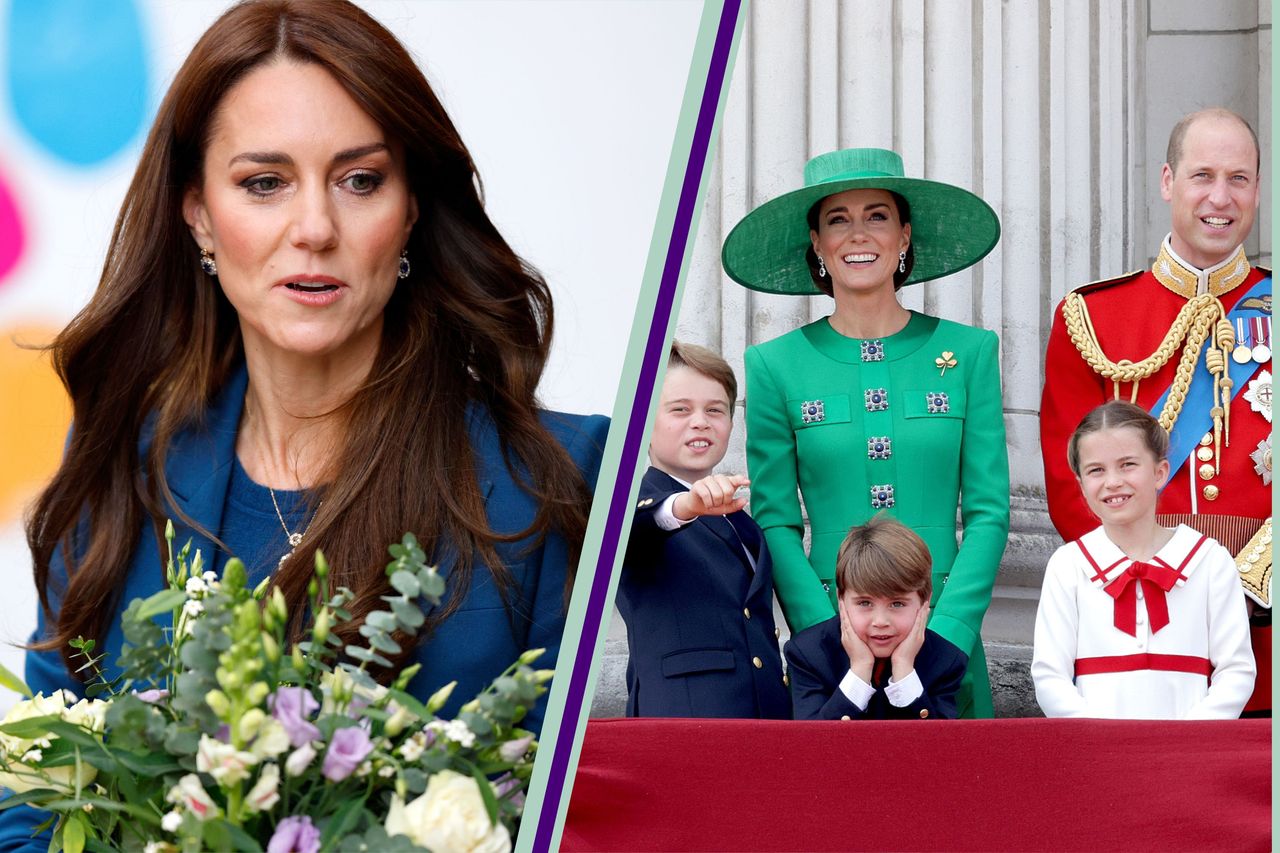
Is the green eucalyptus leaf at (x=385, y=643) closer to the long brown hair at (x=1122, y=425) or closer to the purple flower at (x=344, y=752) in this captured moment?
the purple flower at (x=344, y=752)

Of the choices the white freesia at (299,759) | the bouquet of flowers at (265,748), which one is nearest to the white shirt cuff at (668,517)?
the bouquet of flowers at (265,748)

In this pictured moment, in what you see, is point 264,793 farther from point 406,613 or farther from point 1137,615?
point 1137,615

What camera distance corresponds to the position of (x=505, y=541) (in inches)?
56.4

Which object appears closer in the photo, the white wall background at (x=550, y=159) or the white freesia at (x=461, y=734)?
the white freesia at (x=461, y=734)

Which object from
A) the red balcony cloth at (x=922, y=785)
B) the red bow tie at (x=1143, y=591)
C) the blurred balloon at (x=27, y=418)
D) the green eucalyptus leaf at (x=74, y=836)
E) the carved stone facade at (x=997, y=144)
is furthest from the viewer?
the carved stone facade at (x=997, y=144)

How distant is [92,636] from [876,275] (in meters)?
0.87

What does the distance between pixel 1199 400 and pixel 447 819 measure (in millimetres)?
1253

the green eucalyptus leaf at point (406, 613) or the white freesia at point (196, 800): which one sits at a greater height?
the green eucalyptus leaf at point (406, 613)

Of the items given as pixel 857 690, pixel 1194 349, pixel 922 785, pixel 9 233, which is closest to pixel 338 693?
pixel 922 785

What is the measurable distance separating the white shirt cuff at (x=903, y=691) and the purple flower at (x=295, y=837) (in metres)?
0.87

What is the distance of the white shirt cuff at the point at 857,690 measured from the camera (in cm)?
154

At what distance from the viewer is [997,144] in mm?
2365

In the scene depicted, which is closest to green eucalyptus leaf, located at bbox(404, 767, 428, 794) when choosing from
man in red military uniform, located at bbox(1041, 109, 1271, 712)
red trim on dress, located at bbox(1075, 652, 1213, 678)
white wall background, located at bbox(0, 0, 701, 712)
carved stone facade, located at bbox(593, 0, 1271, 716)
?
red trim on dress, located at bbox(1075, 652, 1213, 678)

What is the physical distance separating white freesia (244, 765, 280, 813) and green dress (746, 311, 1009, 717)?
3.26 feet
